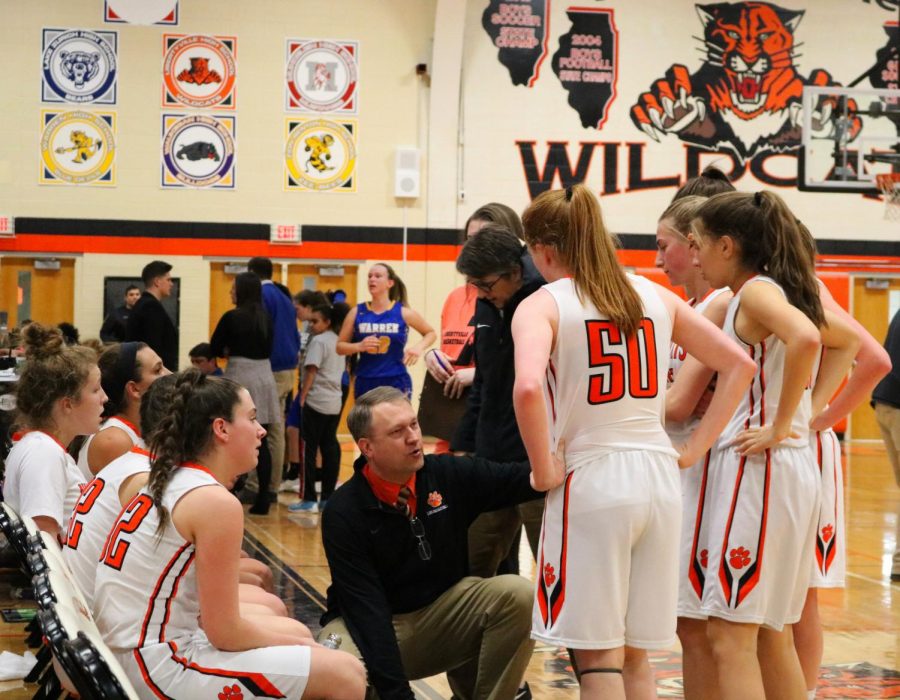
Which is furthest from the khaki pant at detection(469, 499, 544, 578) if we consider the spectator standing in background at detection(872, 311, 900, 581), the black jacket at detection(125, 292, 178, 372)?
the black jacket at detection(125, 292, 178, 372)

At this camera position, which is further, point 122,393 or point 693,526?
point 122,393

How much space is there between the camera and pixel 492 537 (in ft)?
12.6

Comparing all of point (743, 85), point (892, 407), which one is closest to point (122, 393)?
point (892, 407)

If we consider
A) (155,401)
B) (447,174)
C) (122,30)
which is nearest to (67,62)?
(122,30)

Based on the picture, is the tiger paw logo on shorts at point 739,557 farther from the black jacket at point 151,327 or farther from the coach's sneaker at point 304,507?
the black jacket at point 151,327

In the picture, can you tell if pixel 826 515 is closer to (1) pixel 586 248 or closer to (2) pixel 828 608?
(1) pixel 586 248

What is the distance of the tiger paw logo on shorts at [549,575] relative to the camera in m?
2.74

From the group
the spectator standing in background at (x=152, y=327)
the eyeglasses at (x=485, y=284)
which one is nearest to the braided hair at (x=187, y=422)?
the eyeglasses at (x=485, y=284)

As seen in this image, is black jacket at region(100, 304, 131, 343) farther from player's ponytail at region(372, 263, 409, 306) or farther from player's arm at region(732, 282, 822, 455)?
player's arm at region(732, 282, 822, 455)

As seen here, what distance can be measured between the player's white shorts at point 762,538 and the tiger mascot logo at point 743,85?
40.0 ft

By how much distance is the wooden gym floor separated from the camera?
417 cm

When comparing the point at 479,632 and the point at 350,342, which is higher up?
the point at 350,342

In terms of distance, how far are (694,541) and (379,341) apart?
5.20 m

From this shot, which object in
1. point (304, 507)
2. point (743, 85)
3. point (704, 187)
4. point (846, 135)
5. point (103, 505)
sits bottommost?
point (304, 507)
